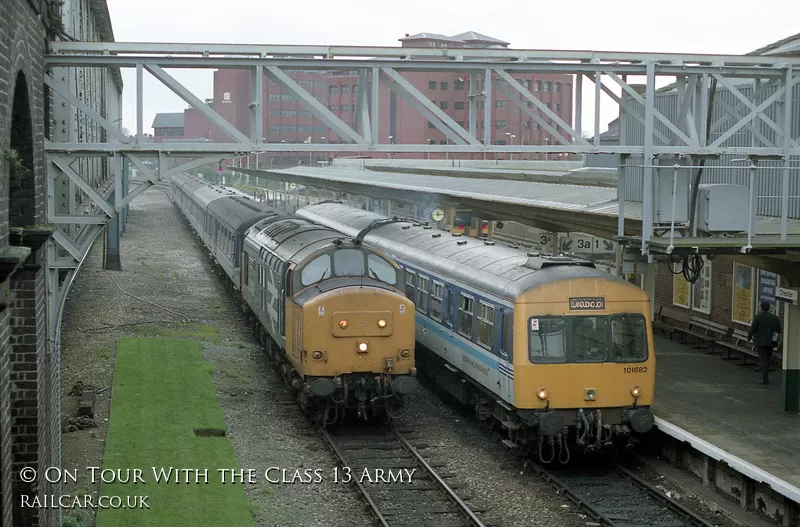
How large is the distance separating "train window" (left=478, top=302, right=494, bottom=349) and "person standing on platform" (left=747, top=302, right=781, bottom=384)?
490 centimetres

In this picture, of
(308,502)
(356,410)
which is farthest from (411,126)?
(308,502)

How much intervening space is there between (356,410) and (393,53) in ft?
20.7

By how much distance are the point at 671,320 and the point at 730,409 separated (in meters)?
8.41

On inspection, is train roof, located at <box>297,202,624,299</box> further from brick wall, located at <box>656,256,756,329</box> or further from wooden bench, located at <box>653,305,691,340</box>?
wooden bench, located at <box>653,305,691,340</box>

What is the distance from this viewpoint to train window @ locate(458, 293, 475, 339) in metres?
16.0

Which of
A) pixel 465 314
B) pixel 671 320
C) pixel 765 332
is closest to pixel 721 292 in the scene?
pixel 671 320

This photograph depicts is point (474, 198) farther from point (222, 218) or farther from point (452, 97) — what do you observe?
point (452, 97)

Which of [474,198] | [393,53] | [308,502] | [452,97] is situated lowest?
[308,502]

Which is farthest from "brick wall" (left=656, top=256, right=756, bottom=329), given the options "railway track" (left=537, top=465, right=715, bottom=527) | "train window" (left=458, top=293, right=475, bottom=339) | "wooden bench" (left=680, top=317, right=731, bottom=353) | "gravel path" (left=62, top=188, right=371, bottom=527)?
"gravel path" (left=62, top=188, right=371, bottom=527)

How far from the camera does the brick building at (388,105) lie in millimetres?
55375

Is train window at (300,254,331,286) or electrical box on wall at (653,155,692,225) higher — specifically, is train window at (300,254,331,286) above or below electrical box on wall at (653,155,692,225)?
below

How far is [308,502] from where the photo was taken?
1284cm

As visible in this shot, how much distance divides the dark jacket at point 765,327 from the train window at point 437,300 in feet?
17.3

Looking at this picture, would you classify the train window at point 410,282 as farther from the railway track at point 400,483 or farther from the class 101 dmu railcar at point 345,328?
the railway track at point 400,483
